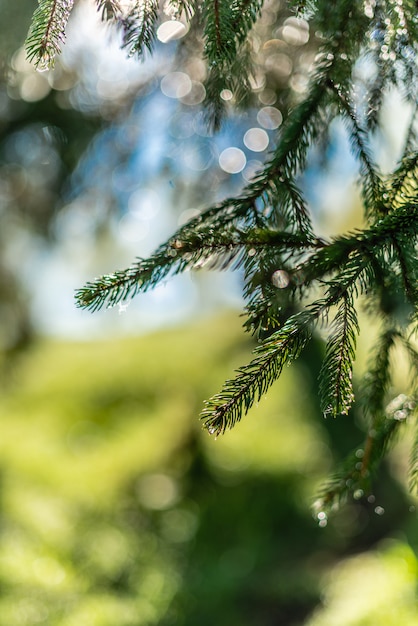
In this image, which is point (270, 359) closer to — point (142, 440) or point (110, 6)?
point (110, 6)

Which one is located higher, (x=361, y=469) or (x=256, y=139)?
(x=256, y=139)

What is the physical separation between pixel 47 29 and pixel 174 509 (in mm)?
3415

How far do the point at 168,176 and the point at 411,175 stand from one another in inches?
61.3

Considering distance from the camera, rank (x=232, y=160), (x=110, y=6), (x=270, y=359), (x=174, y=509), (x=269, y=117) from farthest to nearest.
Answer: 1. (x=174, y=509)
2. (x=232, y=160)
3. (x=269, y=117)
4. (x=110, y=6)
5. (x=270, y=359)

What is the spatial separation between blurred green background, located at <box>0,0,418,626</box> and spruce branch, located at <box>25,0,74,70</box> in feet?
1.87

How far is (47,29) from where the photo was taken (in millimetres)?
977

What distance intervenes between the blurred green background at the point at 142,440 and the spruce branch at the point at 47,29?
57cm

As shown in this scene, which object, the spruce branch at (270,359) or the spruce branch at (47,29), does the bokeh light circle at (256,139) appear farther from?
the spruce branch at (270,359)

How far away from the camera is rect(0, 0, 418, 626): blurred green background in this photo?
2.40 meters

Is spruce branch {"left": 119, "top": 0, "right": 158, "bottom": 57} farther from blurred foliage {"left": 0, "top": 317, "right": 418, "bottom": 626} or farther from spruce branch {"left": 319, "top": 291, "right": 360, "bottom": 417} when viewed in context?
blurred foliage {"left": 0, "top": 317, "right": 418, "bottom": 626}

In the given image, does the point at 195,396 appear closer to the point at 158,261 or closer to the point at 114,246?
the point at 114,246

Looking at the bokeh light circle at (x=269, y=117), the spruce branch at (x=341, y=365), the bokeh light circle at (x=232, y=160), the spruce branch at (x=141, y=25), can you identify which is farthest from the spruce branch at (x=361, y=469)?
the bokeh light circle at (x=232, y=160)

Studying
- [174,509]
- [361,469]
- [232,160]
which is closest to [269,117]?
[232,160]

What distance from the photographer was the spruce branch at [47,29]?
3.21 ft
